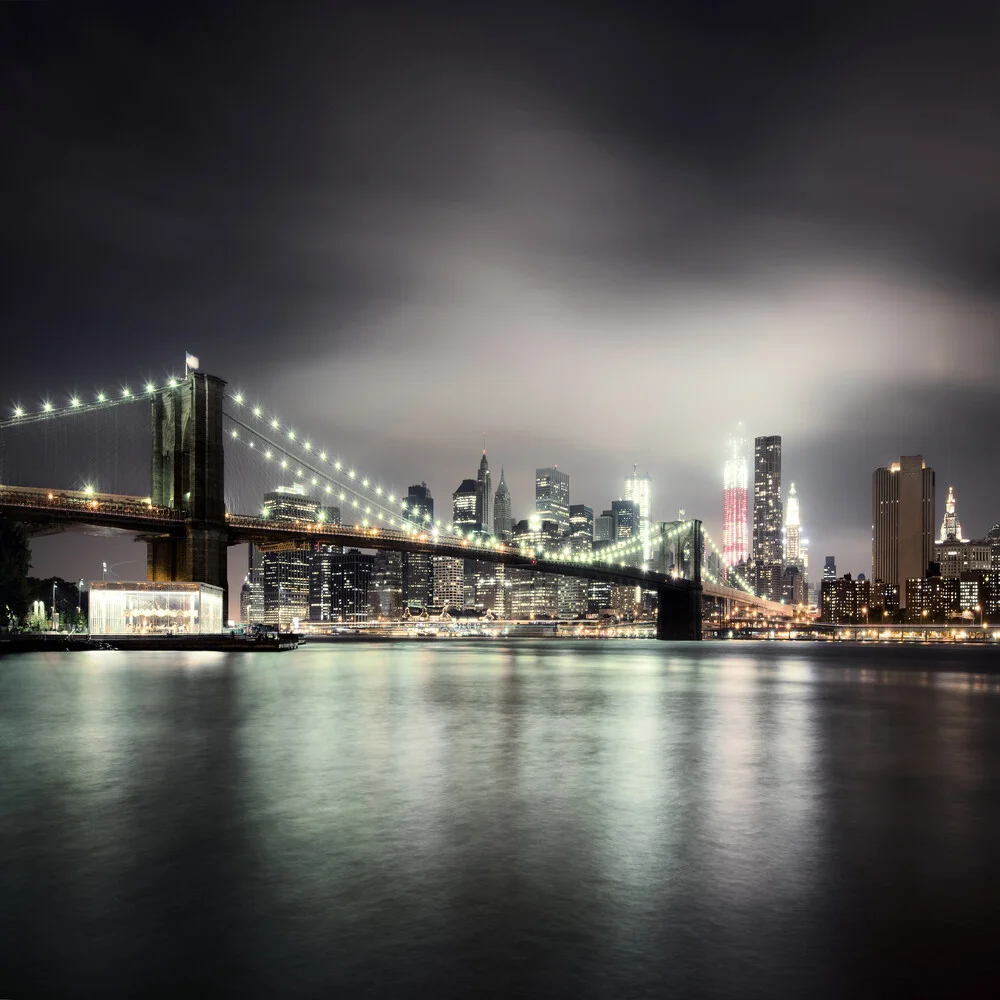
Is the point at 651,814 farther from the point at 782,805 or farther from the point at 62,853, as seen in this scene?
the point at 62,853

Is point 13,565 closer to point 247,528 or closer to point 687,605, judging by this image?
point 247,528

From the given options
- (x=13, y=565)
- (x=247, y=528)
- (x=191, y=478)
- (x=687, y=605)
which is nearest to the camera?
(x=191, y=478)

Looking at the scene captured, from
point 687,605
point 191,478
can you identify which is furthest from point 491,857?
point 687,605

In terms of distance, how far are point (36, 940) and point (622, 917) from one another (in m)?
4.86

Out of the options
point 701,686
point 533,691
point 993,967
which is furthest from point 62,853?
point 701,686

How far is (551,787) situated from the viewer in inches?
Answer: 582

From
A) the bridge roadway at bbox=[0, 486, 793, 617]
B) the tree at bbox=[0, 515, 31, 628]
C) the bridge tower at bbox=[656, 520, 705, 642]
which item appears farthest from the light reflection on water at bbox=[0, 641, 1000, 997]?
the bridge tower at bbox=[656, 520, 705, 642]

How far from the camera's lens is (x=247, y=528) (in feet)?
237

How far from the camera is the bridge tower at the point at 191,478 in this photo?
67812 mm

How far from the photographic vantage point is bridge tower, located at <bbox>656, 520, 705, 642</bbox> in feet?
410

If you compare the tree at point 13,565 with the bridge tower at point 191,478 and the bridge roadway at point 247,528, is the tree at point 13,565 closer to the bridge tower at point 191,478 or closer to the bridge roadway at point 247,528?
the bridge roadway at point 247,528

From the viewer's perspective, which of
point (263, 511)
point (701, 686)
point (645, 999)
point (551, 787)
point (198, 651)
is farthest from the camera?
point (263, 511)

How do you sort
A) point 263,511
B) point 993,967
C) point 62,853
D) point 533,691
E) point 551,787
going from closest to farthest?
point 993,967
point 62,853
point 551,787
point 533,691
point 263,511

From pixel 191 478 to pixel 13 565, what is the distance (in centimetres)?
1616
